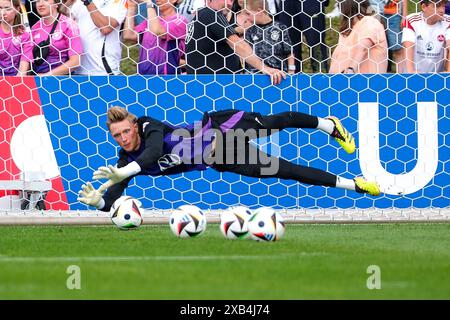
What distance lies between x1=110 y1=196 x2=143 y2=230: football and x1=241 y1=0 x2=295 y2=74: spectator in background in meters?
3.10

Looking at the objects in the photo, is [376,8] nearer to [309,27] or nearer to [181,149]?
[309,27]

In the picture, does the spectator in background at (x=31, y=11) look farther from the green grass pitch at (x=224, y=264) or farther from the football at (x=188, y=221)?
the football at (x=188, y=221)

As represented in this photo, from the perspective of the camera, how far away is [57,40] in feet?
43.3

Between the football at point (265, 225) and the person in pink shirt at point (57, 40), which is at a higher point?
the person in pink shirt at point (57, 40)

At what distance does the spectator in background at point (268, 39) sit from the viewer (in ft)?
43.3

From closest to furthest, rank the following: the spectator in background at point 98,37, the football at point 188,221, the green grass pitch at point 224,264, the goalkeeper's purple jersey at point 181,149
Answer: the green grass pitch at point 224,264
the football at point 188,221
the goalkeeper's purple jersey at point 181,149
the spectator in background at point 98,37

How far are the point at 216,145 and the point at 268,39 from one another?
1950 mm

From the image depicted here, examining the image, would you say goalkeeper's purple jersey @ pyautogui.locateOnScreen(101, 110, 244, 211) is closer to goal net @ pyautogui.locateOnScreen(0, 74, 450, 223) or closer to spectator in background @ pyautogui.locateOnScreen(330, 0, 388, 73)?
goal net @ pyautogui.locateOnScreen(0, 74, 450, 223)

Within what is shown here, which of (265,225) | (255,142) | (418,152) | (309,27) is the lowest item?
(265,225)

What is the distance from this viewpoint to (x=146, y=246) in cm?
966

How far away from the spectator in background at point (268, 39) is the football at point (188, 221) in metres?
3.49

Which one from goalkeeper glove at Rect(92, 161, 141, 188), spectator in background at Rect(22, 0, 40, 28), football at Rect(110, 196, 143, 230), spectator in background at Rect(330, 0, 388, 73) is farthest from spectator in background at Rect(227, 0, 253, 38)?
football at Rect(110, 196, 143, 230)

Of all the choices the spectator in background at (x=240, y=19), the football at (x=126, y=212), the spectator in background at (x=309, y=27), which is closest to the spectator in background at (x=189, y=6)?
the spectator in background at (x=240, y=19)

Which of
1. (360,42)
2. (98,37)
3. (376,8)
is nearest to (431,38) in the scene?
(376,8)
